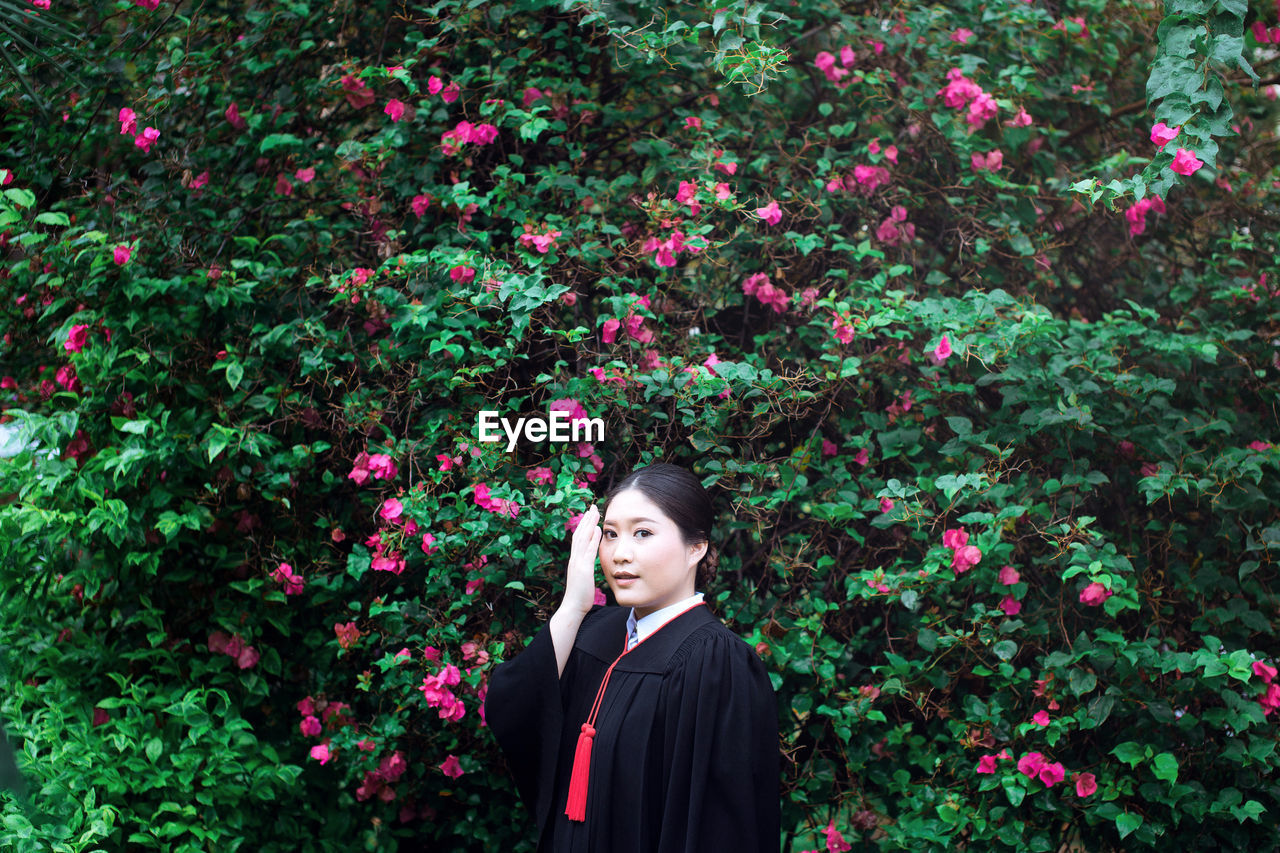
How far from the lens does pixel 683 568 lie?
2.01 meters

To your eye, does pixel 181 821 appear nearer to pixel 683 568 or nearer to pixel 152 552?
pixel 152 552

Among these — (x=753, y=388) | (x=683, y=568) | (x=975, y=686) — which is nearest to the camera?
(x=683, y=568)

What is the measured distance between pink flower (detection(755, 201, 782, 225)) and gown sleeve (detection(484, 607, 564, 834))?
4.25 ft

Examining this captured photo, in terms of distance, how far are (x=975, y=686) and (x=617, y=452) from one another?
45.1 inches

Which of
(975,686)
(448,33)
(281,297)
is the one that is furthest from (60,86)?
(975,686)

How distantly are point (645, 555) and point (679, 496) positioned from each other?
14cm

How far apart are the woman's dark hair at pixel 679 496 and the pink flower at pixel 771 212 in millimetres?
939

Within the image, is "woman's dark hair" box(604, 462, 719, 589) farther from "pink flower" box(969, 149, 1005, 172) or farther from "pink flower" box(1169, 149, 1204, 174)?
"pink flower" box(969, 149, 1005, 172)

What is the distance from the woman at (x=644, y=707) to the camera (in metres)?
1.81

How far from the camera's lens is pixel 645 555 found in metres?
1.97

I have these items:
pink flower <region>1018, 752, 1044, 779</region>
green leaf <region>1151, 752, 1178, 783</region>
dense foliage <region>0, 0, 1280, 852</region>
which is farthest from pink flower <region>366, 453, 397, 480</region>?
green leaf <region>1151, 752, 1178, 783</region>

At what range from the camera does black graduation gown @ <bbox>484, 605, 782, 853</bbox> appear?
1.80 metres

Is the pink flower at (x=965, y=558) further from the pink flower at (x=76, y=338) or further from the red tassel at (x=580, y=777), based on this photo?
the pink flower at (x=76, y=338)

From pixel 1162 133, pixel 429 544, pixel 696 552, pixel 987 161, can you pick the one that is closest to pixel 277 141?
pixel 429 544
